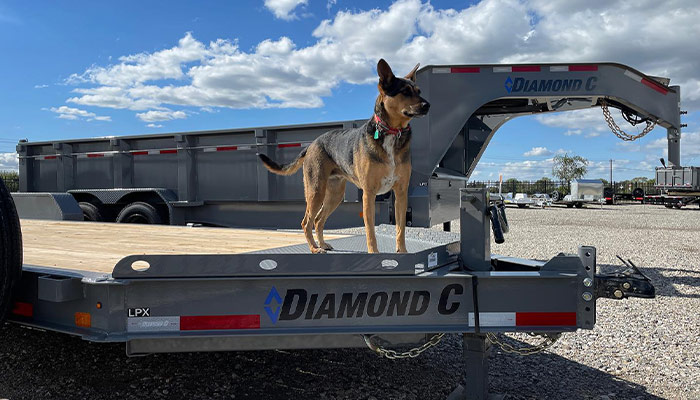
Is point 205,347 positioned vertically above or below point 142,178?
below

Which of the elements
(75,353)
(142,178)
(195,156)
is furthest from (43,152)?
(75,353)

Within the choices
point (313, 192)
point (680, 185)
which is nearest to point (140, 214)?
point (313, 192)

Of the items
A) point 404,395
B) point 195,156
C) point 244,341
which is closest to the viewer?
point 244,341

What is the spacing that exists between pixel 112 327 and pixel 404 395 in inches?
69.8

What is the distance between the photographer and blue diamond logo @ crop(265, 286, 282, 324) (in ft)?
7.45

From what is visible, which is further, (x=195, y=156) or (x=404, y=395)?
(x=195, y=156)

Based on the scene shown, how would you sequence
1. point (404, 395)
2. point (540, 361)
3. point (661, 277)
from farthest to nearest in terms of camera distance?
point (661, 277)
point (540, 361)
point (404, 395)

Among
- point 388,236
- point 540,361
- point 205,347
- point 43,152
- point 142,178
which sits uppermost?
point 43,152

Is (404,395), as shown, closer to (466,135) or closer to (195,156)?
(466,135)

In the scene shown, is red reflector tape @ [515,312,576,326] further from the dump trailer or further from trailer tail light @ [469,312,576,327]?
the dump trailer

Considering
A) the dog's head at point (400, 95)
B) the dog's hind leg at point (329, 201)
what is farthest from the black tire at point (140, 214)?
the dog's head at point (400, 95)

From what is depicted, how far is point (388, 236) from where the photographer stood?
388cm

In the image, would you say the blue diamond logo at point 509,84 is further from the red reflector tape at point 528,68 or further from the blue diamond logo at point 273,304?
the blue diamond logo at point 273,304

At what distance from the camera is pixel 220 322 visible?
7.42ft
